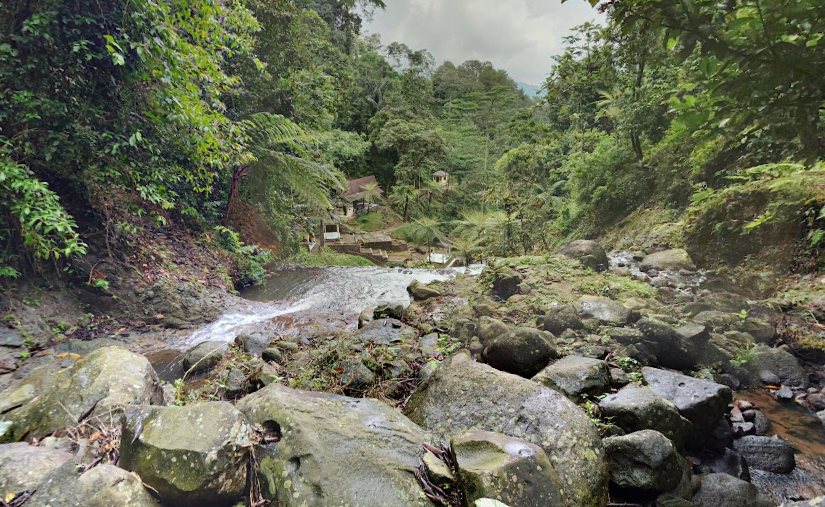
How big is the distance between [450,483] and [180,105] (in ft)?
18.7

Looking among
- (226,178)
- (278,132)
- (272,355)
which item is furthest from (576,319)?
(226,178)

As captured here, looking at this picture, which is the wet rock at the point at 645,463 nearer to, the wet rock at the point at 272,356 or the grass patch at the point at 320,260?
the wet rock at the point at 272,356

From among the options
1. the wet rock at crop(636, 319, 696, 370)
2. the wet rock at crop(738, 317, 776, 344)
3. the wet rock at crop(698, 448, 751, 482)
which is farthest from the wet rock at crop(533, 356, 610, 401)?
the wet rock at crop(738, 317, 776, 344)

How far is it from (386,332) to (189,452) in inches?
128

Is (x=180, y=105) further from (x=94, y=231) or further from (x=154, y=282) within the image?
(x=154, y=282)

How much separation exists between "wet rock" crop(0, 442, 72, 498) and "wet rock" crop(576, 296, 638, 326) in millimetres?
4621

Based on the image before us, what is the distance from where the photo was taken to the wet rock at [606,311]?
165 inches

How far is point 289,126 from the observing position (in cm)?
871

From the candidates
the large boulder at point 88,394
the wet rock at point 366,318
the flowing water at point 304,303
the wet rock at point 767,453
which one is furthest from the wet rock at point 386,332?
the wet rock at point 767,453

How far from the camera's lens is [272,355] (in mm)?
4215

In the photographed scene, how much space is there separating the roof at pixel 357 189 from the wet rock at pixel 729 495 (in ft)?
73.7

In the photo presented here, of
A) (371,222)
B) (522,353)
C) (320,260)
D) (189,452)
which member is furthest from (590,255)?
(371,222)

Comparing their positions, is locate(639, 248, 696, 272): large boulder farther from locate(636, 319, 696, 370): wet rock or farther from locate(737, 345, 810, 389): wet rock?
locate(636, 319, 696, 370): wet rock

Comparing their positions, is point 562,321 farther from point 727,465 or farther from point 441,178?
point 441,178
